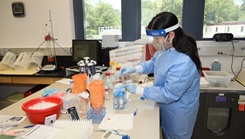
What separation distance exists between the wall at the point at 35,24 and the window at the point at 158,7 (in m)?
1.13

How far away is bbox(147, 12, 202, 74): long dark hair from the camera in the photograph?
1.26 m

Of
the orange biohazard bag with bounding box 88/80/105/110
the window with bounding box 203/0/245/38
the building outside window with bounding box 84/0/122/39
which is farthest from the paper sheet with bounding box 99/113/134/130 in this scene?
the window with bounding box 203/0/245/38

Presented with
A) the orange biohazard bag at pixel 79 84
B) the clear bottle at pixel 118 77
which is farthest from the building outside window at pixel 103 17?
the orange biohazard bag at pixel 79 84

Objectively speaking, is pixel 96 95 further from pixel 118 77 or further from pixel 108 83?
pixel 118 77

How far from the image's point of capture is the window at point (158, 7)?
8.95 ft

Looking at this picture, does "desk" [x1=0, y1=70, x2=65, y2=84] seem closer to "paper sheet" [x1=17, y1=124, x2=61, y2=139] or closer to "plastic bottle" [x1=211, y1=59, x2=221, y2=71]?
"paper sheet" [x1=17, y1=124, x2=61, y2=139]

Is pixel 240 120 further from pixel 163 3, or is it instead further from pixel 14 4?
pixel 14 4

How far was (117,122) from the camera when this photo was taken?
45.1 inches

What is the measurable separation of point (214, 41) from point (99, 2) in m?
1.81

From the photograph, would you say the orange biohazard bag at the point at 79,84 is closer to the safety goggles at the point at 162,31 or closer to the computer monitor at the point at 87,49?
the safety goggles at the point at 162,31

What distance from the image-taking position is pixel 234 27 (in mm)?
2605

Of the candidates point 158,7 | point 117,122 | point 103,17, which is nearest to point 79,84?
point 117,122

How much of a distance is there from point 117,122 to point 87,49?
1646 millimetres

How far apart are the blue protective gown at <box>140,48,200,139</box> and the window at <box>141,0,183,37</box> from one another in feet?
5.13
